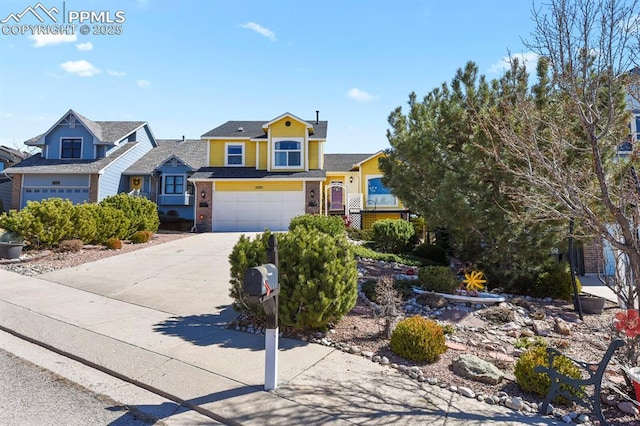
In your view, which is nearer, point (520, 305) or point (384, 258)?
point (520, 305)

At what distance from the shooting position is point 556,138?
170 inches

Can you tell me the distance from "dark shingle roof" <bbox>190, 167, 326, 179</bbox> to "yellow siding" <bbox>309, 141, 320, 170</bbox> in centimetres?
61

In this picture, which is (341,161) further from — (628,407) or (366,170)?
(628,407)

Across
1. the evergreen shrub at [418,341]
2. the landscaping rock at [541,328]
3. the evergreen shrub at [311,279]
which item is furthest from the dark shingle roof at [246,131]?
the evergreen shrub at [418,341]

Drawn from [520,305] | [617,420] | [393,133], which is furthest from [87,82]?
[617,420]

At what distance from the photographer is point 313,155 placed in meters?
21.4

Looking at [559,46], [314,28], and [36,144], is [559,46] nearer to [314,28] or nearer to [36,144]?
[314,28]

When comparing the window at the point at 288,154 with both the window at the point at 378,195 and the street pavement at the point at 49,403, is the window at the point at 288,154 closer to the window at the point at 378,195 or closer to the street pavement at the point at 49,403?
the window at the point at 378,195

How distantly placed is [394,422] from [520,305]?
223 inches

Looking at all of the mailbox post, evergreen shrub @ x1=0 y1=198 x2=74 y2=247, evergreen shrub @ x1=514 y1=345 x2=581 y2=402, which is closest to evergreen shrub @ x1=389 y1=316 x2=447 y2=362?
evergreen shrub @ x1=514 y1=345 x2=581 y2=402

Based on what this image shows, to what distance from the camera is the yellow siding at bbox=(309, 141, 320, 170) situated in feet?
→ 69.9

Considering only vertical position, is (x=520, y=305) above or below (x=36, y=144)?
below

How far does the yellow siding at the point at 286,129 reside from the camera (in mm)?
20875

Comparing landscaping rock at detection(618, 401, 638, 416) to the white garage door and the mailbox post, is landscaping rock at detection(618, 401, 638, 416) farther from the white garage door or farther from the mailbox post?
the white garage door
